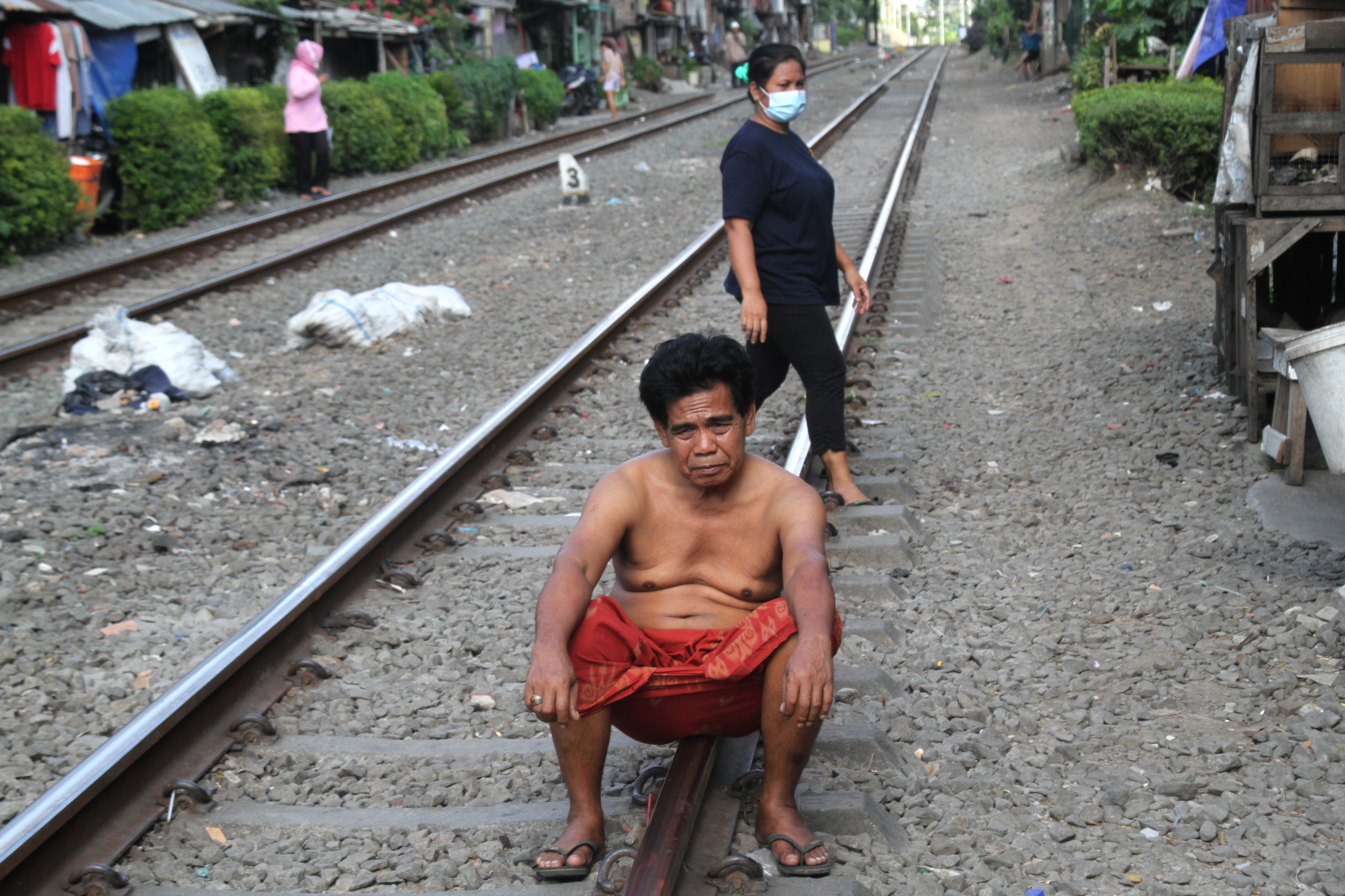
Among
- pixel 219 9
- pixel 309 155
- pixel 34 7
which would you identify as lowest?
pixel 309 155

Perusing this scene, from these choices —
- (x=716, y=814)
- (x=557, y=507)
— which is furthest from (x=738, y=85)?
(x=716, y=814)

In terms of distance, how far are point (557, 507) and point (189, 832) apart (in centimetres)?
251

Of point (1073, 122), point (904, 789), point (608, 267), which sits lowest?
point (904, 789)

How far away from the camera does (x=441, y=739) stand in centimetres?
361

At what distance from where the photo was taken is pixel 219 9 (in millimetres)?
18359

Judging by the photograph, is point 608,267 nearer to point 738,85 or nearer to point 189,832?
point 189,832

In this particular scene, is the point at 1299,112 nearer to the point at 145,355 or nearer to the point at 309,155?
the point at 145,355

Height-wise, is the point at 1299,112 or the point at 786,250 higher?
the point at 1299,112

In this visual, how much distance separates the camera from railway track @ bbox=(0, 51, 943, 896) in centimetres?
290

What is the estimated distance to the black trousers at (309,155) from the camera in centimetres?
1598

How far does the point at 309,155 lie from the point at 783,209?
42.5 feet

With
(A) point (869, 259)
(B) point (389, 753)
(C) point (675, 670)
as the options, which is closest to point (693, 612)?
(C) point (675, 670)

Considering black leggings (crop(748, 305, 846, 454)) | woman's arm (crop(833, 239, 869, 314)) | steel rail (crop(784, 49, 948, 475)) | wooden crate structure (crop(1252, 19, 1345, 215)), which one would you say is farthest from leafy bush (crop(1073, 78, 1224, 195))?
black leggings (crop(748, 305, 846, 454))

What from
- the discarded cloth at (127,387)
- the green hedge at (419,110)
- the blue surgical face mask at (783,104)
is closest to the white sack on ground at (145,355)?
the discarded cloth at (127,387)
